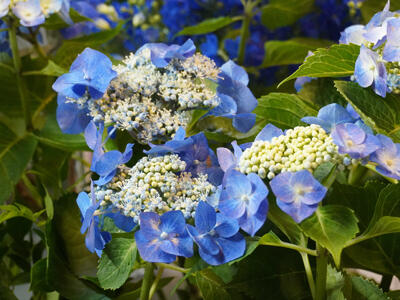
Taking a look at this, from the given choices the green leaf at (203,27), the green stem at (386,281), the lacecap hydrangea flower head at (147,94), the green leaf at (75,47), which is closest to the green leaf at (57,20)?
the green leaf at (75,47)

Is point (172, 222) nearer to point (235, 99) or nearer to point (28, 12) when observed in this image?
point (235, 99)

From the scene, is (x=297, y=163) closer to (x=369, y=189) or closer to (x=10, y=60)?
(x=369, y=189)

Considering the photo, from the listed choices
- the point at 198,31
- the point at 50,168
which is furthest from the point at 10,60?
the point at 198,31

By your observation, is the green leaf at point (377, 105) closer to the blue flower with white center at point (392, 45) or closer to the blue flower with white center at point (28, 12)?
the blue flower with white center at point (392, 45)

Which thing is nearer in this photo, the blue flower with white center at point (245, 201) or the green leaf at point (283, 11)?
the blue flower with white center at point (245, 201)

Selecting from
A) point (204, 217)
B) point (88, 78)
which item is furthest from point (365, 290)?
point (88, 78)

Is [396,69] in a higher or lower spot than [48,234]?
higher
